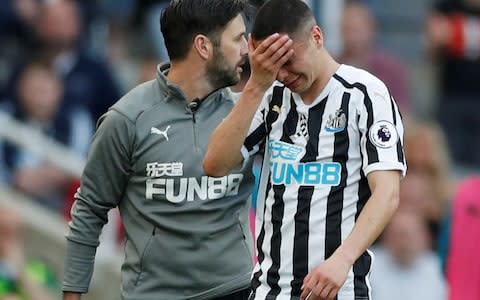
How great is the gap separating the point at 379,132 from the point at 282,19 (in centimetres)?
52

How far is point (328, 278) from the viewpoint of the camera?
16.0 ft

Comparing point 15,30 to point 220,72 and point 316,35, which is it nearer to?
point 220,72

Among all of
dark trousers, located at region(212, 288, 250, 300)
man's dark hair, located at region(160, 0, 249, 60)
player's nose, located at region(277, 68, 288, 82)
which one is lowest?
dark trousers, located at region(212, 288, 250, 300)

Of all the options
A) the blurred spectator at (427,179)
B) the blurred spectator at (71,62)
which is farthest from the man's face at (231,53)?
the blurred spectator at (71,62)

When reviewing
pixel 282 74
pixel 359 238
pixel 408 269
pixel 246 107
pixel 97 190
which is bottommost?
pixel 408 269

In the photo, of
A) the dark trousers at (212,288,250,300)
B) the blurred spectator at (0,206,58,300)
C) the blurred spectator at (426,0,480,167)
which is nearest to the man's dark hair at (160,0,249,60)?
the dark trousers at (212,288,250,300)

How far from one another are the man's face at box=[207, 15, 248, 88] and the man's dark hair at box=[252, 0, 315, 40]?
23.9 inches

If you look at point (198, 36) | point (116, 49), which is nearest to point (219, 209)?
point (198, 36)

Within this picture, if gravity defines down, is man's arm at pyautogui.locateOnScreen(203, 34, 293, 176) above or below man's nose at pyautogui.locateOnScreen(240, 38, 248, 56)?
below

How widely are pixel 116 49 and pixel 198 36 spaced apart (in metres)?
6.81

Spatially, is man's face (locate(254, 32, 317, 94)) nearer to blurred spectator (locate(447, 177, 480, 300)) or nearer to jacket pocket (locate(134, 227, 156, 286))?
jacket pocket (locate(134, 227, 156, 286))

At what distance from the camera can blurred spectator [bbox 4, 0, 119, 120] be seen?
35.9 ft

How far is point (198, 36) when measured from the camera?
5816 millimetres

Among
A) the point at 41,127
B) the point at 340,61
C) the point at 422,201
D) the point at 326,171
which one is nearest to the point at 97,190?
the point at 326,171
